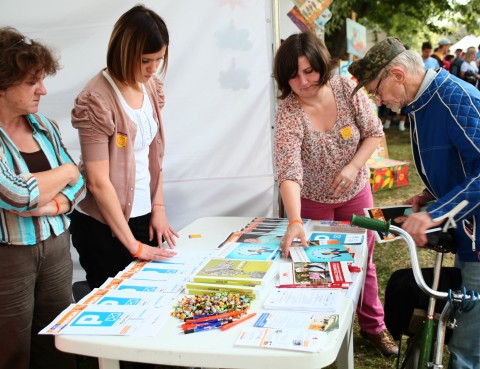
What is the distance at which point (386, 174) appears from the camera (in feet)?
18.8

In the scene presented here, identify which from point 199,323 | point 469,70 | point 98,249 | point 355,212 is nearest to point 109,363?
point 199,323

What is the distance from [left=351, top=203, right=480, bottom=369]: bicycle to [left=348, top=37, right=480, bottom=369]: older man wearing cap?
56 millimetres

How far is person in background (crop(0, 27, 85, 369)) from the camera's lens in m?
1.60

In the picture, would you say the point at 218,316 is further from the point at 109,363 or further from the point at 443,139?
the point at 443,139

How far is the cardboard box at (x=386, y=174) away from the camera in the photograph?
559 centimetres

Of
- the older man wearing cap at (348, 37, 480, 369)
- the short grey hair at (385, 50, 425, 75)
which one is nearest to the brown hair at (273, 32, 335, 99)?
the older man wearing cap at (348, 37, 480, 369)

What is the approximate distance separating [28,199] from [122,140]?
41 centimetres

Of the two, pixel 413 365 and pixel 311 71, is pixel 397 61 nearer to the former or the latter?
pixel 311 71

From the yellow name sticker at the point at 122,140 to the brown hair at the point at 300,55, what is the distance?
0.67 m

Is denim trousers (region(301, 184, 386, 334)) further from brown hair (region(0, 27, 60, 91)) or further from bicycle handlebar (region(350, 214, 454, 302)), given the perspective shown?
brown hair (region(0, 27, 60, 91))

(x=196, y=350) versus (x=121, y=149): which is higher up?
(x=121, y=149)

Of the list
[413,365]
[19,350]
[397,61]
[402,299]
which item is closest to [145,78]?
[397,61]

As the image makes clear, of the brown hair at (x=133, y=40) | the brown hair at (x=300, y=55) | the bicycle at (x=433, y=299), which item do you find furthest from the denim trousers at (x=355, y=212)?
the brown hair at (x=133, y=40)

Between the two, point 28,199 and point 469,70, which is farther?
point 469,70
